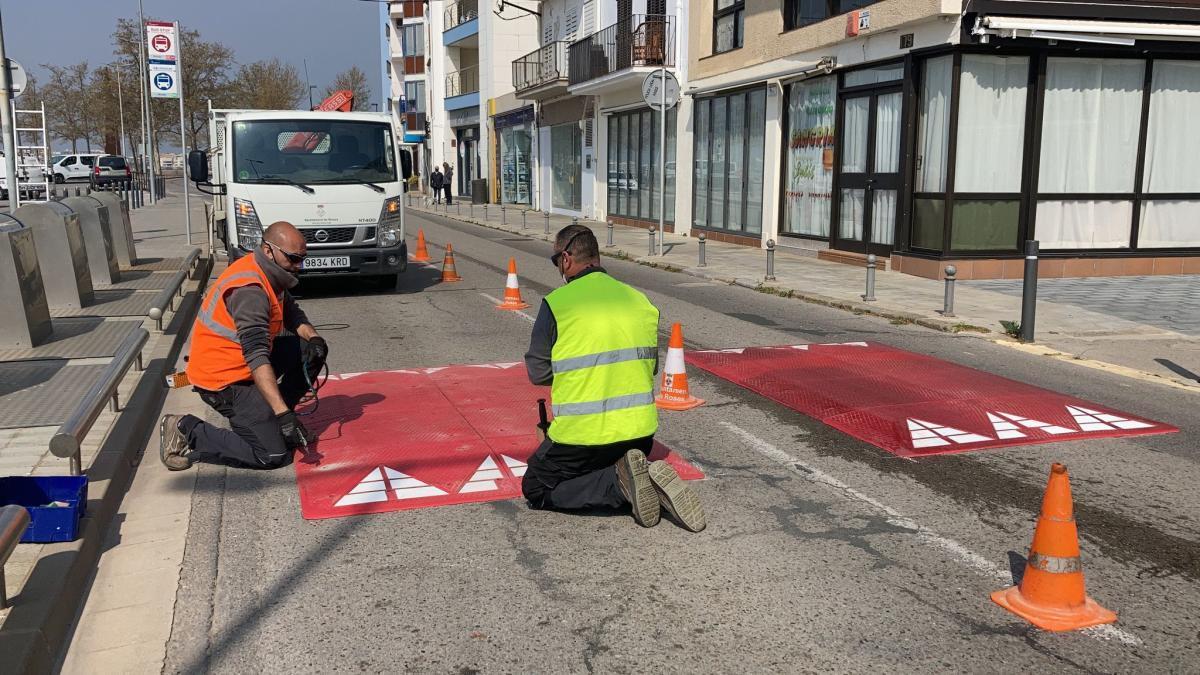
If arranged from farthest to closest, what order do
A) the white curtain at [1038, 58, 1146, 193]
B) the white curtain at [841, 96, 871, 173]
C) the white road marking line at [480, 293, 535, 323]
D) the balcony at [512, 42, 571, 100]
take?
the balcony at [512, 42, 571, 100] < the white curtain at [841, 96, 871, 173] < the white curtain at [1038, 58, 1146, 193] < the white road marking line at [480, 293, 535, 323]

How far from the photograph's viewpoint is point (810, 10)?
785 inches

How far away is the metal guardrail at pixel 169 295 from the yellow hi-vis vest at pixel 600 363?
5.80m

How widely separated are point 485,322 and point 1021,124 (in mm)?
9446

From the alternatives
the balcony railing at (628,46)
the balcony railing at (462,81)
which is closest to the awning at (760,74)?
the balcony railing at (628,46)

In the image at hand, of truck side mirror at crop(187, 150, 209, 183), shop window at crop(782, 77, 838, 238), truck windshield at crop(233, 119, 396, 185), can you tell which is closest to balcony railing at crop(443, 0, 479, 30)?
shop window at crop(782, 77, 838, 238)

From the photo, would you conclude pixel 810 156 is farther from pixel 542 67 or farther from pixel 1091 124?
pixel 542 67

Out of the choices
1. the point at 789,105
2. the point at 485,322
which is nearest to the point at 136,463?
the point at 485,322

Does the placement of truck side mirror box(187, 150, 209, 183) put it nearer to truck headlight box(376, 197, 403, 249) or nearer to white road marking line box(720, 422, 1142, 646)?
truck headlight box(376, 197, 403, 249)

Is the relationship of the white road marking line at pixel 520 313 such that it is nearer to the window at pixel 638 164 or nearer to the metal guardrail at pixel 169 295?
the metal guardrail at pixel 169 295

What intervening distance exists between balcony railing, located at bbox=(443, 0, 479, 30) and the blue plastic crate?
47259mm

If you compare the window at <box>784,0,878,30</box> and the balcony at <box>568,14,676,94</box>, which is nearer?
the window at <box>784,0,878,30</box>

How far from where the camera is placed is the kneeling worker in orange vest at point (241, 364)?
5.85 metres

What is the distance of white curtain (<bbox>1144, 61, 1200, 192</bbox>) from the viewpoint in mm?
16312

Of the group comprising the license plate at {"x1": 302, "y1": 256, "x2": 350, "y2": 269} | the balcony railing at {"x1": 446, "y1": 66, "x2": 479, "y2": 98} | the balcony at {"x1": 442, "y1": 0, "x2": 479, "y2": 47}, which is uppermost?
the balcony at {"x1": 442, "y1": 0, "x2": 479, "y2": 47}
